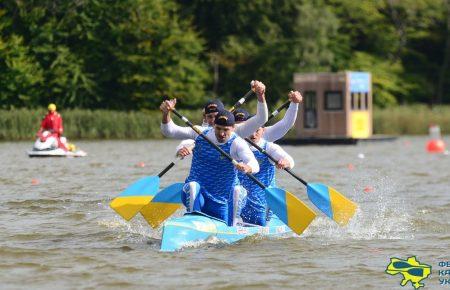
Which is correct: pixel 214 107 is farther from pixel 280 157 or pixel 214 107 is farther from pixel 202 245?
pixel 202 245

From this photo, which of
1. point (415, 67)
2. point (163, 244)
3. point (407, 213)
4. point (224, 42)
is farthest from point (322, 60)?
point (163, 244)

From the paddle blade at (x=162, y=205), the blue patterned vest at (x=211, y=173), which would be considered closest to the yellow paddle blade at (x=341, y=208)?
the blue patterned vest at (x=211, y=173)

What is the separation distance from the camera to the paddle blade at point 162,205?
15.2m

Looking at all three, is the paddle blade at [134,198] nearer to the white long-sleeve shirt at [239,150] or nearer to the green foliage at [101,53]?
the white long-sleeve shirt at [239,150]

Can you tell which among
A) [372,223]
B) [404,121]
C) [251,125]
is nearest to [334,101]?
[404,121]

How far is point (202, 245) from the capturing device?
13734mm

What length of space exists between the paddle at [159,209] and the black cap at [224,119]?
1.83 meters

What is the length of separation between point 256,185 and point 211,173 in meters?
1.11

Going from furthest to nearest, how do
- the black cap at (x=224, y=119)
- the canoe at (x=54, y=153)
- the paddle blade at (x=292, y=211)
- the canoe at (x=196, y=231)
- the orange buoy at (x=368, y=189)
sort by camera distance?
the canoe at (x=54, y=153) < the orange buoy at (x=368, y=189) < the paddle blade at (x=292, y=211) < the black cap at (x=224, y=119) < the canoe at (x=196, y=231)

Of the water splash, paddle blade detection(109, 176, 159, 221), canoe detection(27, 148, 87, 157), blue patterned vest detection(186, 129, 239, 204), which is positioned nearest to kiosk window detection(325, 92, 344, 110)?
canoe detection(27, 148, 87, 157)

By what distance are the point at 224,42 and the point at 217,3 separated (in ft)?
6.26

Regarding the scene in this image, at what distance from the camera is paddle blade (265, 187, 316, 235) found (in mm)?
14344

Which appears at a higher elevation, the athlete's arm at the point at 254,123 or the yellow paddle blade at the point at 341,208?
the athlete's arm at the point at 254,123

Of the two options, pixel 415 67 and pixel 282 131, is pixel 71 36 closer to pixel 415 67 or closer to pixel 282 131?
pixel 415 67
